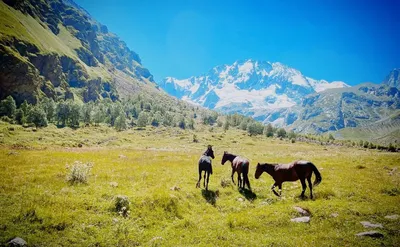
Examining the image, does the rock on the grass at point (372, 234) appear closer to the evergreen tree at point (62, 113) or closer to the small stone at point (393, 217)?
the small stone at point (393, 217)

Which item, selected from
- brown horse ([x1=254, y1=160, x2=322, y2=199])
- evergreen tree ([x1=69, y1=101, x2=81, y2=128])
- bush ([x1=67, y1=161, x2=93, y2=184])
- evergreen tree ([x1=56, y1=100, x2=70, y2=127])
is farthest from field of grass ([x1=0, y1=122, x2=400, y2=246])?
evergreen tree ([x1=56, y1=100, x2=70, y2=127])

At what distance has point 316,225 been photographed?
559 inches

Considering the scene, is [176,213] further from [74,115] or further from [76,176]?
[74,115]

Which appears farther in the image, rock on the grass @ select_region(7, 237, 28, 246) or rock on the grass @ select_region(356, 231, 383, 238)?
rock on the grass @ select_region(356, 231, 383, 238)

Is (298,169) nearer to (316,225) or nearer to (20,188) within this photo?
(316,225)

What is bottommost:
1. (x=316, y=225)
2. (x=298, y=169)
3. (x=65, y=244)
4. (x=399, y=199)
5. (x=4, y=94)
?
(x=65, y=244)

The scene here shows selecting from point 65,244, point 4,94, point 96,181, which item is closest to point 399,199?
point 65,244

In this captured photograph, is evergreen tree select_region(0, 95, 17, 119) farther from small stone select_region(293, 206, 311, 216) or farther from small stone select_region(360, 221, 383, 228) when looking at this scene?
small stone select_region(360, 221, 383, 228)

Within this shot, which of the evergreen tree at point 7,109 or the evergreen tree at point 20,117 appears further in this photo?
the evergreen tree at point 7,109

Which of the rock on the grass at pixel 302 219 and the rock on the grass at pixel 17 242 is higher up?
the rock on the grass at pixel 302 219

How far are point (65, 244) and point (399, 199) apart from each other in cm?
2259

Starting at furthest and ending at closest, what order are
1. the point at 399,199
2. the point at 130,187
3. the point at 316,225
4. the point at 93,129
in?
the point at 93,129 → the point at 130,187 → the point at 399,199 → the point at 316,225

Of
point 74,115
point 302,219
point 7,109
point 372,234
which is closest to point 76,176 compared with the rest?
point 302,219

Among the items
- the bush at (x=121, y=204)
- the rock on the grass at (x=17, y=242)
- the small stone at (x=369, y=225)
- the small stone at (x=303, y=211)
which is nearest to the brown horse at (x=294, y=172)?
the small stone at (x=303, y=211)
